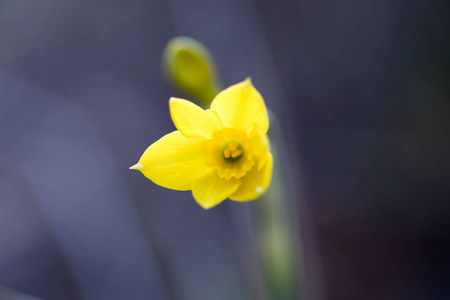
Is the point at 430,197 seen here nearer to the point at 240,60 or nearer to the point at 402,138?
the point at 402,138

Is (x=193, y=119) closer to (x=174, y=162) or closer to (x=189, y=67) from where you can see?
(x=174, y=162)

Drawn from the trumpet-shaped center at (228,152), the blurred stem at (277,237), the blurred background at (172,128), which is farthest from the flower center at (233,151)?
the blurred background at (172,128)

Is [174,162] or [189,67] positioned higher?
[189,67]

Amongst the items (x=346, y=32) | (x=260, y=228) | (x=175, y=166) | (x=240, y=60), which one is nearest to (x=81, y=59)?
(x=240, y=60)

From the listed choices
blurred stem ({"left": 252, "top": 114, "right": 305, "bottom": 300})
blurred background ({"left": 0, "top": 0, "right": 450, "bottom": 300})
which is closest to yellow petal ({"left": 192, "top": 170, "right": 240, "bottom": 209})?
blurred stem ({"left": 252, "top": 114, "right": 305, "bottom": 300})

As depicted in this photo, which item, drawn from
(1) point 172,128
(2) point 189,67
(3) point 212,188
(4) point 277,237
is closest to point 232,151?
(3) point 212,188

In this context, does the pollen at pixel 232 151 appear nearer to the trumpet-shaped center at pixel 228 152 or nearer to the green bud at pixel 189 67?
the trumpet-shaped center at pixel 228 152
